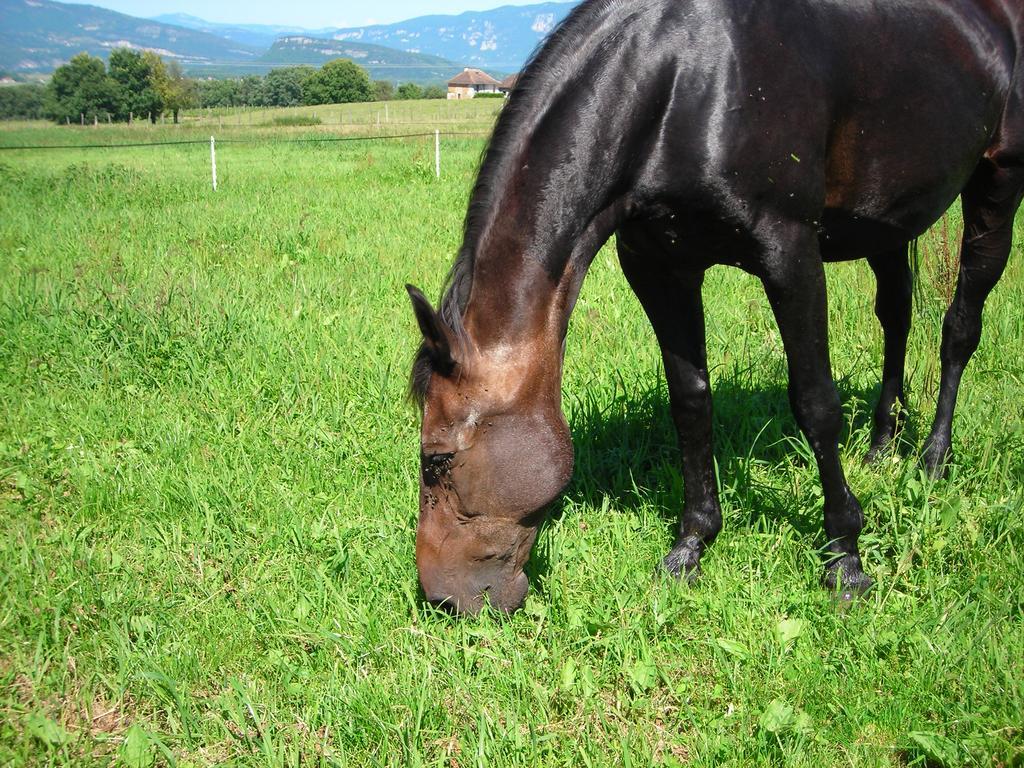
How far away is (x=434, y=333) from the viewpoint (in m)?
2.26

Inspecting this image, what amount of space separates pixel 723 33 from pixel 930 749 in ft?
7.01

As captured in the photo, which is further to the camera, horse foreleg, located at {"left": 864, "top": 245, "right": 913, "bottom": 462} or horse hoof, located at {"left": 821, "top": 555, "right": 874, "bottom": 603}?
horse foreleg, located at {"left": 864, "top": 245, "right": 913, "bottom": 462}

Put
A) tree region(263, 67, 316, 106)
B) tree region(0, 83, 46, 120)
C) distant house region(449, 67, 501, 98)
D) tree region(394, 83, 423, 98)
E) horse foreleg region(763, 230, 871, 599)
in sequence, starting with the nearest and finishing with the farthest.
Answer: horse foreleg region(763, 230, 871, 599)
tree region(0, 83, 46, 120)
tree region(394, 83, 423, 98)
tree region(263, 67, 316, 106)
distant house region(449, 67, 501, 98)

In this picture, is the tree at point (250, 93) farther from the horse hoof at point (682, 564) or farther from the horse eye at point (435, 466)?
the horse eye at point (435, 466)

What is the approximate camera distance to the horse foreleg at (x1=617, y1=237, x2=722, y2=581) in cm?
303

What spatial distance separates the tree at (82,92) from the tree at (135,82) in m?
→ 0.89

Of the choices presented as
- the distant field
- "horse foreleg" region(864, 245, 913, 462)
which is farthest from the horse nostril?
the distant field

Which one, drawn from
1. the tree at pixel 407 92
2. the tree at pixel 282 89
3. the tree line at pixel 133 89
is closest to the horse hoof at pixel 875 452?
the tree line at pixel 133 89

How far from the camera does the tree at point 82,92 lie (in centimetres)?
7900

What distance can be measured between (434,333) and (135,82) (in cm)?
9246

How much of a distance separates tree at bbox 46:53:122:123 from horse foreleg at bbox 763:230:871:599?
86160mm

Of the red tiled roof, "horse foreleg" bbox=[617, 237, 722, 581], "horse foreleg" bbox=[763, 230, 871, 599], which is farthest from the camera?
the red tiled roof

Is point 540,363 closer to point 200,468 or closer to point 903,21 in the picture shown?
point 903,21

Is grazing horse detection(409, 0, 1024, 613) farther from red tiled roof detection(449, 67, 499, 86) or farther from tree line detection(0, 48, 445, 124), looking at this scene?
red tiled roof detection(449, 67, 499, 86)
